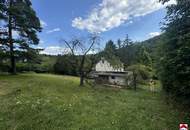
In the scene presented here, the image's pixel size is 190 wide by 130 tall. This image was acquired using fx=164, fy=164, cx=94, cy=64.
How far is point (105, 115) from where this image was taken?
27.5 ft

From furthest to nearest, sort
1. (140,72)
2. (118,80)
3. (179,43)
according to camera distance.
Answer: (118,80) < (140,72) < (179,43)

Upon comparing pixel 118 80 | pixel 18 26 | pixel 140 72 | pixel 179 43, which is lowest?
pixel 118 80

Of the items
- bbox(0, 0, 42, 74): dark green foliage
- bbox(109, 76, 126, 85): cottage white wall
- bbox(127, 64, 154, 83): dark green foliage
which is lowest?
bbox(109, 76, 126, 85): cottage white wall

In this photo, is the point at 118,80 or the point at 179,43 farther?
the point at 118,80

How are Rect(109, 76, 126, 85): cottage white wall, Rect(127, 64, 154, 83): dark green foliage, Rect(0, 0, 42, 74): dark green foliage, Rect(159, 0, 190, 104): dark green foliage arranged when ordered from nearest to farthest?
1. Rect(159, 0, 190, 104): dark green foliage
2. Rect(0, 0, 42, 74): dark green foliage
3. Rect(127, 64, 154, 83): dark green foliage
4. Rect(109, 76, 126, 85): cottage white wall

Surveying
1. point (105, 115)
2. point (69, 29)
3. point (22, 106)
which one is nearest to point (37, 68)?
point (69, 29)

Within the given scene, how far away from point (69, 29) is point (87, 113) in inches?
715

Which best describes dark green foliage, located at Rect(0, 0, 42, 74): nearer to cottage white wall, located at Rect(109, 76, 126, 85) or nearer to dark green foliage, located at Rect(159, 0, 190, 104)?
cottage white wall, located at Rect(109, 76, 126, 85)

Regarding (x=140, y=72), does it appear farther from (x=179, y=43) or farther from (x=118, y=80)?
(x=179, y=43)

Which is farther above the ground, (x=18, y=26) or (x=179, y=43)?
(x=18, y=26)

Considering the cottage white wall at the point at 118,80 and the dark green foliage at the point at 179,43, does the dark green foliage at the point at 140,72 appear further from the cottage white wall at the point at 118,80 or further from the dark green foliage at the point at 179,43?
the dark green foliage at the point at 179,43

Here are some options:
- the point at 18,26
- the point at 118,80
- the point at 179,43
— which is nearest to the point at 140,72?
the point at 118,80

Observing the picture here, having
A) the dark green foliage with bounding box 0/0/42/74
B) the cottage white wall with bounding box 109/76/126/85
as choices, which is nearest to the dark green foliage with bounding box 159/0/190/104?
the cottage white wall with bounding box 109/76/126/85

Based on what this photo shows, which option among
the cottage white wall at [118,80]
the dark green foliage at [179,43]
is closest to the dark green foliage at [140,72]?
the cottage white wall at [118,80]
